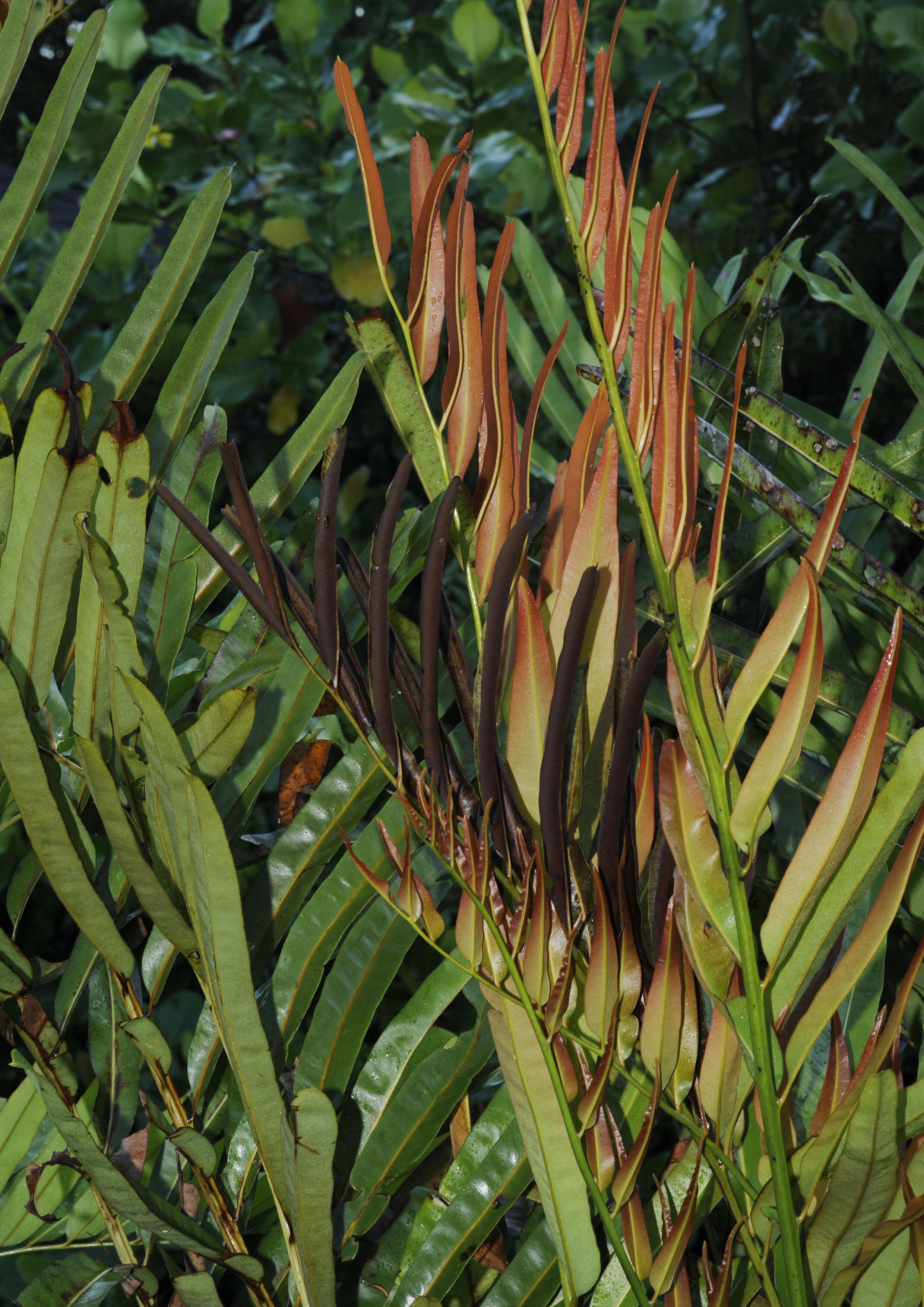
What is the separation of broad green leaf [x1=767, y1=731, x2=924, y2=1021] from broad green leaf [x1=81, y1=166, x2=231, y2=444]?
0.91 feet

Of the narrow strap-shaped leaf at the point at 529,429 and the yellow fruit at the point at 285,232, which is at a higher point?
the yellow fruit at the point at 285,232

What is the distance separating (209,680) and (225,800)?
4cm

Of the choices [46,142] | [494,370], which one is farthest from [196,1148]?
[46,142]

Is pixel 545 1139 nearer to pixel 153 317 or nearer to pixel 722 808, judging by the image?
pixel 722 808

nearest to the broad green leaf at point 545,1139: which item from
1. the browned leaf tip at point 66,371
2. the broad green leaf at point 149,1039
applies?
the broad green leaf at point 149,1039

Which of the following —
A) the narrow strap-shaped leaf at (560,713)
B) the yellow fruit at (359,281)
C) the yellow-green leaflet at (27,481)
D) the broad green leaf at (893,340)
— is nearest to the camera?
the narrow strap-shaped leaf at (560,713)

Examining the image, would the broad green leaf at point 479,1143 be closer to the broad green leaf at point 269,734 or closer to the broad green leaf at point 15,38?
the broad green leaf at point 269,734

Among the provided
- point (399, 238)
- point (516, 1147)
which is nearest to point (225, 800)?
point (516, 1147)

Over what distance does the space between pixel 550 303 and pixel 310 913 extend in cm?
33

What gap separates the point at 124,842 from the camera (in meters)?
0.29

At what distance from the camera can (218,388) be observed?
4.18ft

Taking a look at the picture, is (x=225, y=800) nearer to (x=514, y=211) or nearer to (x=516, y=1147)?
(x=516, y=1147)

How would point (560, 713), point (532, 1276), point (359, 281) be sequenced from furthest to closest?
point (359, 281) < point (532, 1276) < point (560, 713)

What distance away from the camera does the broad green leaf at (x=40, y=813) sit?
0.97ft
